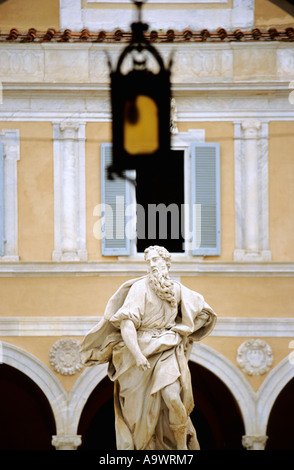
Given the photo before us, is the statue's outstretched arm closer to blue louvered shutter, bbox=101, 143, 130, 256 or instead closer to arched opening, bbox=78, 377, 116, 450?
blue louvered shutter, bbox=101, 143, 130, 256

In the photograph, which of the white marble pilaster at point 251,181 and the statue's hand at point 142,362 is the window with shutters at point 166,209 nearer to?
the white marble pilaster at point 251,181

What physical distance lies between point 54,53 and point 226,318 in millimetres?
4431

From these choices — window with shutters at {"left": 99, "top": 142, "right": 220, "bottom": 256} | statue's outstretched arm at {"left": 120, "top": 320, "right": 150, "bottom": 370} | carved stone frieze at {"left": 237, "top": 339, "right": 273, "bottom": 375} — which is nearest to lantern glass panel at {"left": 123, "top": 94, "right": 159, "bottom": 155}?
window with shutters at {"left": 99, "top": 142, "right": 220, "bottom": 256}

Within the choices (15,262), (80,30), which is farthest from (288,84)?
(15,262)

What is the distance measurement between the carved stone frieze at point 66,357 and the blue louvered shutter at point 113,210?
52.8 inches

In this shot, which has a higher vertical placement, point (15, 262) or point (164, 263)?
point (15, 262)

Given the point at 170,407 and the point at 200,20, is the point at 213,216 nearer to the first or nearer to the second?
the point at 200,20

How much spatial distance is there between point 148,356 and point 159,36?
34.8ft

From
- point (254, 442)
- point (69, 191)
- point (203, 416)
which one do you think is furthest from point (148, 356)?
point (203, 416)

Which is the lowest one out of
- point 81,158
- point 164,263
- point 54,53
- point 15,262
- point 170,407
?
point 170,407

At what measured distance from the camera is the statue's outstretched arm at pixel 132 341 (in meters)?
12.5

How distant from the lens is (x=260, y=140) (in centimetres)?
2261
